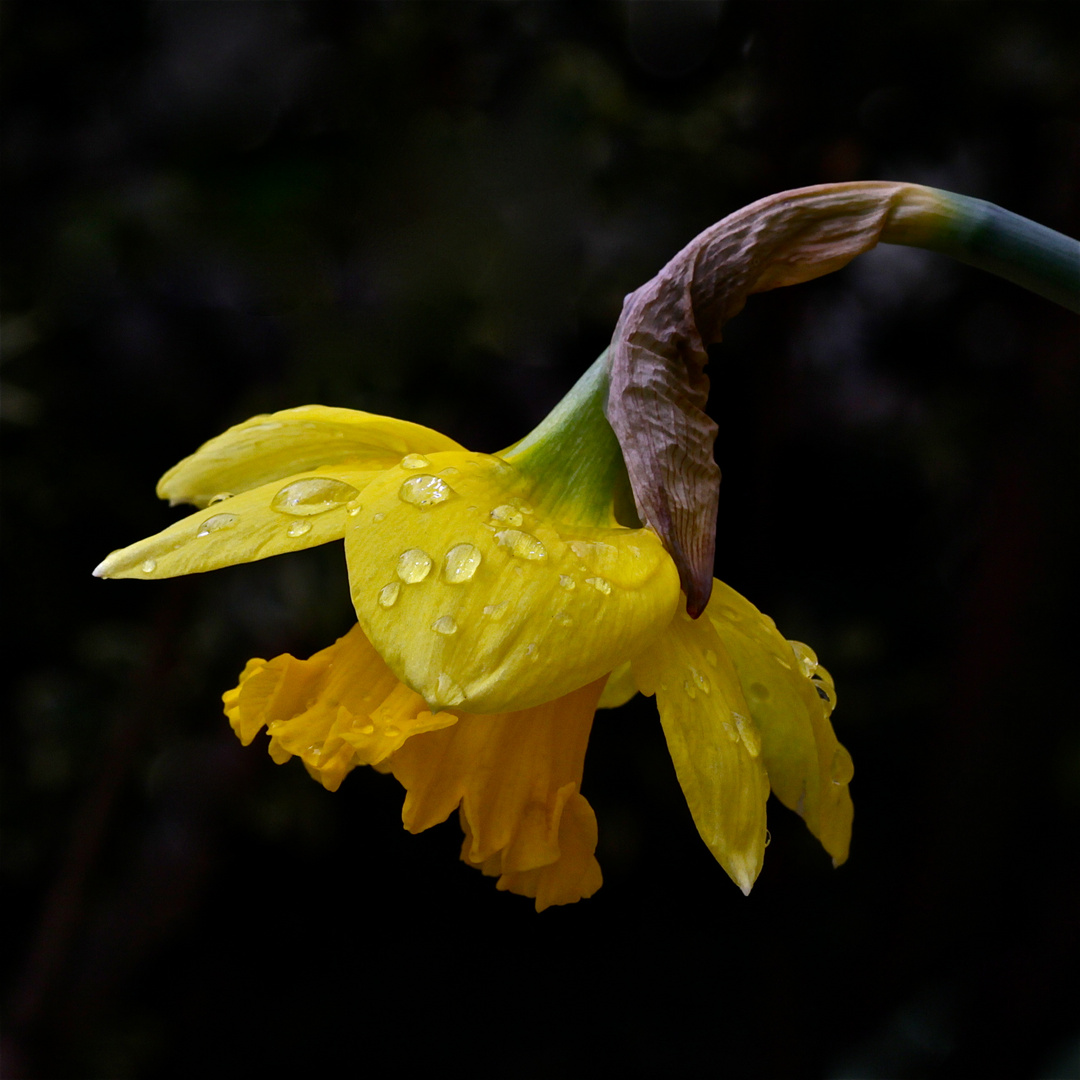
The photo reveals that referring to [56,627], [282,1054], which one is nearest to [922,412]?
[56,627]

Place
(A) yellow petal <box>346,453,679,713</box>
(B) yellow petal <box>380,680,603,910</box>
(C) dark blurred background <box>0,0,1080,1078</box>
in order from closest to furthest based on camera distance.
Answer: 1. (A) yellow petal <box>346,453,679,713</box>
2. (B) yellow petal <box>380,680,603,910</box>
3. (C) dark blurred background <box>0,0,1080,1078</box>

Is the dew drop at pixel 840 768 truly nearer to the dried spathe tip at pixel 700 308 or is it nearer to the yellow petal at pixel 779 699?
the yellow petal at pixel 779 699

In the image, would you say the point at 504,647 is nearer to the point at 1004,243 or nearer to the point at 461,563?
the point at 461,563

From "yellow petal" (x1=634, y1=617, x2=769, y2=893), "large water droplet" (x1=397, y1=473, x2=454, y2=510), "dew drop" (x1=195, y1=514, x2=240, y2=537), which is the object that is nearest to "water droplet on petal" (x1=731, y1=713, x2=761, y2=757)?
"yellow petal" (x1=634, y1=617, x2=769, y2=893)

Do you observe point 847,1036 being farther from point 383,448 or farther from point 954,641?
point 383,448

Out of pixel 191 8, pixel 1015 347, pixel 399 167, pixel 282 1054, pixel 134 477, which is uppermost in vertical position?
pixel 191 8

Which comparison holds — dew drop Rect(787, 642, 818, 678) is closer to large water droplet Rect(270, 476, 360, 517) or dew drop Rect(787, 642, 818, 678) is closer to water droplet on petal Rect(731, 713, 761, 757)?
water droplet on petal Rect(731, 713, 761, 757)

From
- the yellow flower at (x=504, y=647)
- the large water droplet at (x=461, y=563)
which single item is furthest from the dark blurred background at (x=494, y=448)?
the large water droplet at (x=461, y=563)
